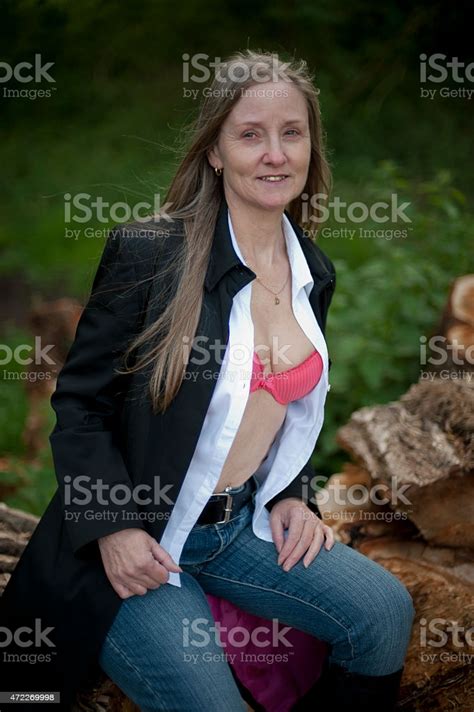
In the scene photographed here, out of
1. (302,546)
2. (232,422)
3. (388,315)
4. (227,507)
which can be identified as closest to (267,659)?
(302,546)

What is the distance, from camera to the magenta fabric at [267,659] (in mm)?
2285

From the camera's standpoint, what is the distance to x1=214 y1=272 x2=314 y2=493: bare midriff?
2.18 metres

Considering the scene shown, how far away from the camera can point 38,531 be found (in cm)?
213

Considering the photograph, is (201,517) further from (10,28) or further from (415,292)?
(10,28)

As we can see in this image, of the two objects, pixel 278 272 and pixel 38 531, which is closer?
pixel 38 531

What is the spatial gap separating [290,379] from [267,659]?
75 cm

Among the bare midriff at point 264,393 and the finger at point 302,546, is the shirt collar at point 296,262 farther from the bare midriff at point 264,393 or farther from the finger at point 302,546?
the finger at point 302,546

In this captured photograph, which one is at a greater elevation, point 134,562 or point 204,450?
point 204,450

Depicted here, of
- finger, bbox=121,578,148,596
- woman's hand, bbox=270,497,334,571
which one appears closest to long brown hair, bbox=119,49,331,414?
finger, bbox=121,578,148,596

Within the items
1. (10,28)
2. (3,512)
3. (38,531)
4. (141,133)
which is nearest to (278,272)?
(38,531)

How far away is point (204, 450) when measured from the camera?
2080 millimetres

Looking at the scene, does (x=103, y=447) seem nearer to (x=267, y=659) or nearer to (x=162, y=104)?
(x=267, y=659)

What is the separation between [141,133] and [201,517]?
5.06 meters

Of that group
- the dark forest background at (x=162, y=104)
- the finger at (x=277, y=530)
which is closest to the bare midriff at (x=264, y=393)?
the finger at (x=277, y=530)
